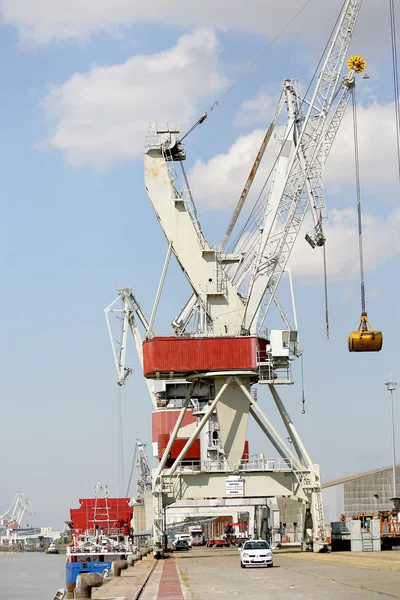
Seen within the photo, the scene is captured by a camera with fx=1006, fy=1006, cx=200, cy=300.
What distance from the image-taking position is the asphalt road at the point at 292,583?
3591cm

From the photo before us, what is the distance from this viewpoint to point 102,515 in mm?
120812

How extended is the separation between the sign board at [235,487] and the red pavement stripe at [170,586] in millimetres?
19047

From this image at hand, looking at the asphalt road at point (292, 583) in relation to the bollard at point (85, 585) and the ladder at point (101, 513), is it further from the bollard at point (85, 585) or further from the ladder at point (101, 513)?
the ladder at point (101, 513)

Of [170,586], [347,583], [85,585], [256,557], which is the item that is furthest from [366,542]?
[85,585]

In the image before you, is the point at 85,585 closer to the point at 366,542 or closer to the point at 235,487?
the point at 235,487

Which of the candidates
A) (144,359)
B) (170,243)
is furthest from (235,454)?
(170,243)

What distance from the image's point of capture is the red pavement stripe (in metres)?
37.5

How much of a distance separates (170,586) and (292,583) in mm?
5529

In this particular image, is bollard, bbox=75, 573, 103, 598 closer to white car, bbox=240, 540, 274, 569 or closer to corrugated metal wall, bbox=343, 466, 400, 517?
white car, bbox=240, 540, 274, 569

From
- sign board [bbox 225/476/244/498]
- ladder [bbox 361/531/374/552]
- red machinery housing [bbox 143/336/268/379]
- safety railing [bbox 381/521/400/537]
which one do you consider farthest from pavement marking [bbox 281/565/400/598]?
safety railing [bbox 381/521/400/537]

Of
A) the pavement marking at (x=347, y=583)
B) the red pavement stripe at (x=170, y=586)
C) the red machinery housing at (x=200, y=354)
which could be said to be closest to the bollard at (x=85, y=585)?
the red pavement stripe at (x=170, y=586)

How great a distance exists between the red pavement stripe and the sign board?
19047mm

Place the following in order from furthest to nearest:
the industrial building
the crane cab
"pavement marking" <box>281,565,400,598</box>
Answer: the industrial building → the crane cab → "pavement marking" <box>281,565,400,598</box>

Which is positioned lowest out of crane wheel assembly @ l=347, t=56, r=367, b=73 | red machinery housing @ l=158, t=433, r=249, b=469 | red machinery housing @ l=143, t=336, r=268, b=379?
red machinery housing @ l=158, t=433, r=249, b=469
